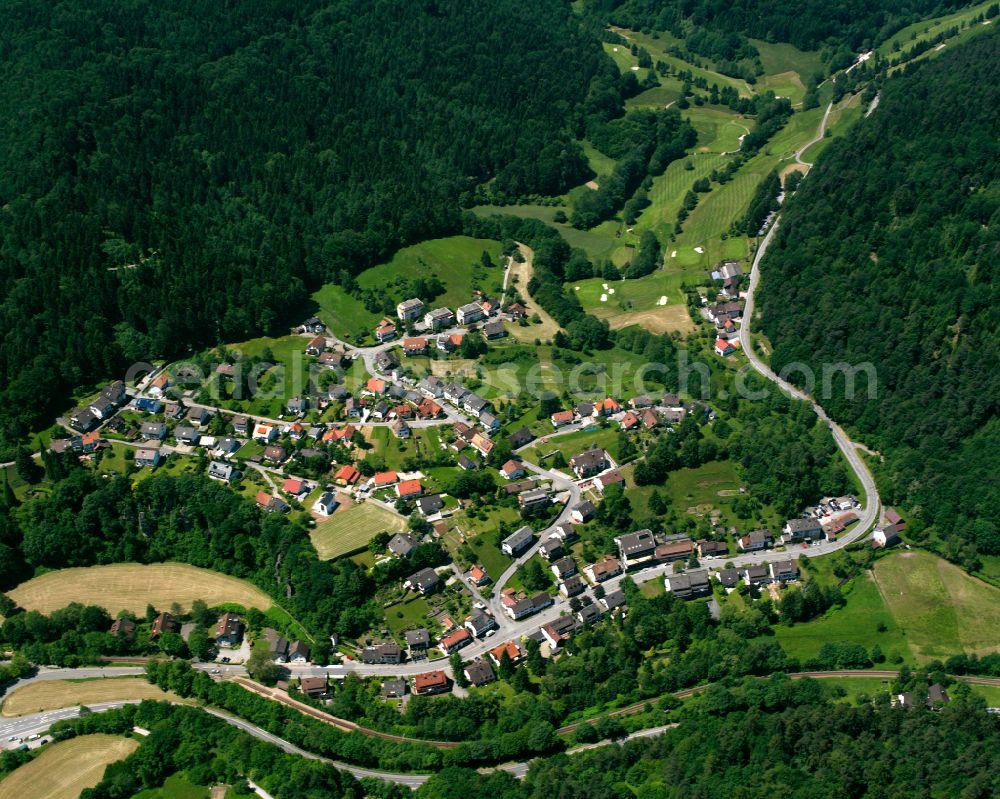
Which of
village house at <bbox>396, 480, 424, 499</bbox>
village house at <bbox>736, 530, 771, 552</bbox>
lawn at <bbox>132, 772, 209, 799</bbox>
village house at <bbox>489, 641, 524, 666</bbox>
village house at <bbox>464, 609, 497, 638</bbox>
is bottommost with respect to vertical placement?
lawn at <bbox>132, 772, 209, 799</bbox>

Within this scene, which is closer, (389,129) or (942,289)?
(942,289)

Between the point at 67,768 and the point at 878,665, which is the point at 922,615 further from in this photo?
the point at 67,768

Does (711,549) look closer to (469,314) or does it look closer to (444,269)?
(469,314)

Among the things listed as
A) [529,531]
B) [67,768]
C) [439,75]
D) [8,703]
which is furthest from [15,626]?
[439,75]

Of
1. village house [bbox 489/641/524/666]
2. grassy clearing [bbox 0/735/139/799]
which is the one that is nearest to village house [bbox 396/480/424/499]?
village house [bbox 489/641/524/666]

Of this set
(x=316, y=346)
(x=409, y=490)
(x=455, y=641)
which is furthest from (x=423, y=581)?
(x=316, y=346)

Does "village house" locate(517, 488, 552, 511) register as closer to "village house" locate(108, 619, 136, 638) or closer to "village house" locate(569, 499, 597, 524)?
"village house" locate(569, 499, 597, 524)
